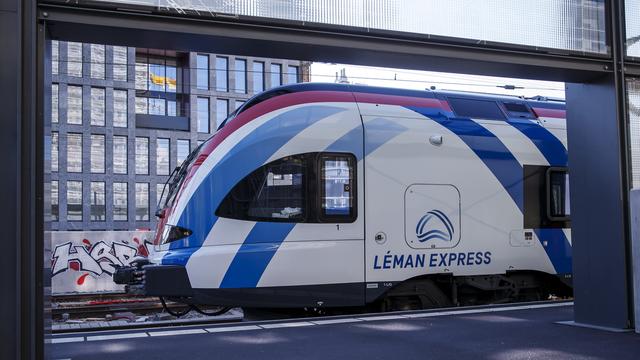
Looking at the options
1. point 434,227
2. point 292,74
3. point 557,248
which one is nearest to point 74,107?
point 292,74

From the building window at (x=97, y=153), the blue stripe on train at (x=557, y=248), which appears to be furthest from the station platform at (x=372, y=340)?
the building window at (x=97, y=153)

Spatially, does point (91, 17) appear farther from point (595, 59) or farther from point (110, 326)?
point (110, 326)

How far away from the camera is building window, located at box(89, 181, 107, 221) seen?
A: 152 ft

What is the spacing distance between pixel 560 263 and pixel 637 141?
16.8 ft

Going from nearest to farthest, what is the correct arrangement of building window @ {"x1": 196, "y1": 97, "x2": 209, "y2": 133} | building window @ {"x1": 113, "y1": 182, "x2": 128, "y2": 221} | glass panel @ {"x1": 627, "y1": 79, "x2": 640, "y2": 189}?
glass panel @ {"x1": 627, "y1": 79, "x2": 640, "y2": 189}
building window @ {"x1": 113, "y1": 182, "x2": 128, "y2": 221}
building window @ {"x1": 196, "y1": 97, "x2": 209, "y2": 133}

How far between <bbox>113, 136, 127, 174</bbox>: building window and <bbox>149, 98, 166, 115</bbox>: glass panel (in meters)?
3.07

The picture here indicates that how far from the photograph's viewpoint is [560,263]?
1095 cm

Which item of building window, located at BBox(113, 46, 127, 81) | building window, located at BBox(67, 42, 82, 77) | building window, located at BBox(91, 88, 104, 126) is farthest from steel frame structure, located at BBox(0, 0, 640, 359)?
building window, located at BBox(91, 88, 104, 126)

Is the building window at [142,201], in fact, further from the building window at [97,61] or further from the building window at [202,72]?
the building window at [202,72]

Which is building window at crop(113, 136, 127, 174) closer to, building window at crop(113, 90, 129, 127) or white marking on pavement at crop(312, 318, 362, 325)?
building window at crop(113, 90, 129, 127)

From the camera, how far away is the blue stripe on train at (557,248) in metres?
10.8

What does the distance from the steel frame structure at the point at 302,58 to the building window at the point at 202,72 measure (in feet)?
148

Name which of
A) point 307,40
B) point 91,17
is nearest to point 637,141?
point 307,40

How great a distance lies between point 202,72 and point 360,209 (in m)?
42.8
